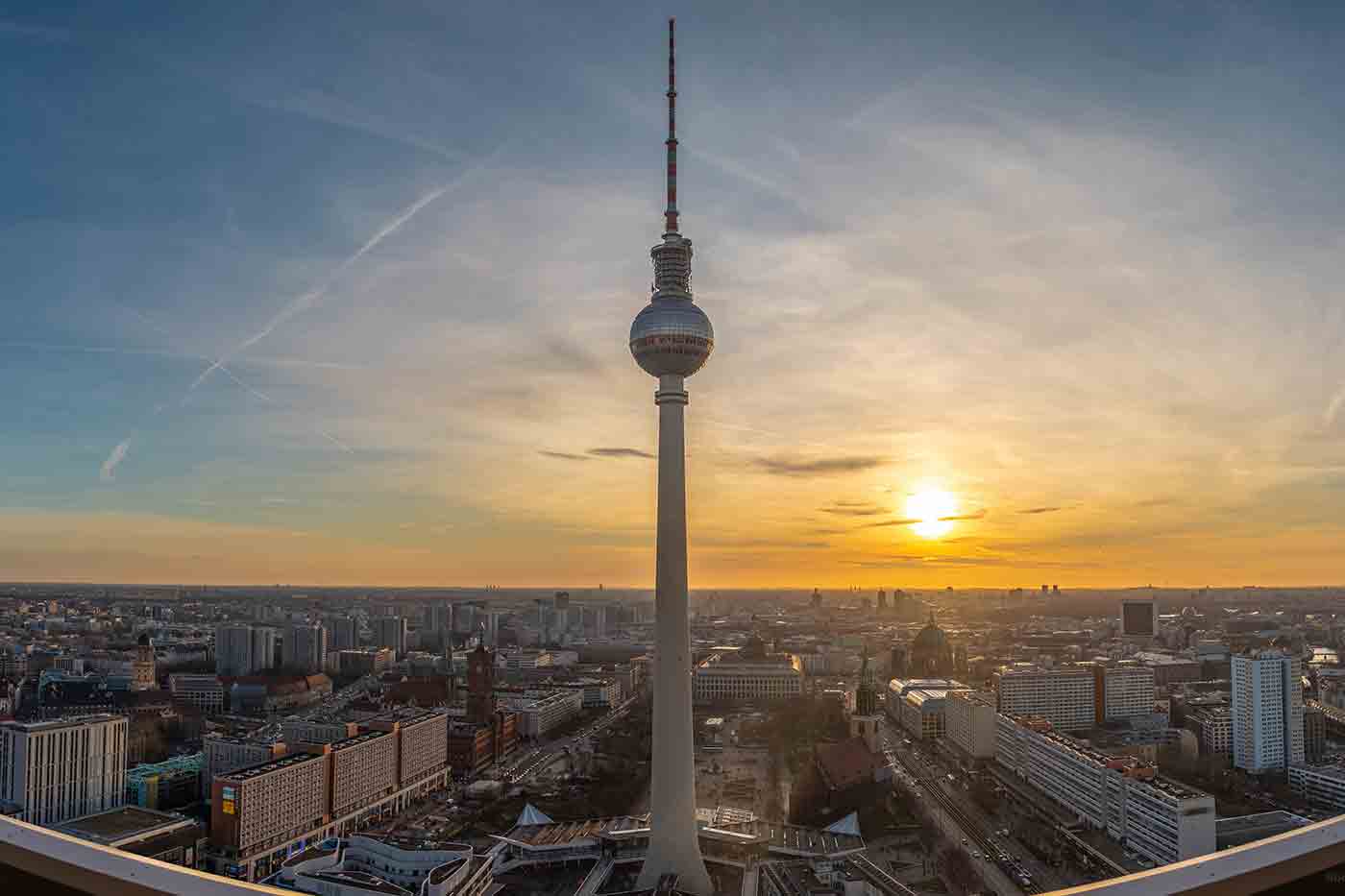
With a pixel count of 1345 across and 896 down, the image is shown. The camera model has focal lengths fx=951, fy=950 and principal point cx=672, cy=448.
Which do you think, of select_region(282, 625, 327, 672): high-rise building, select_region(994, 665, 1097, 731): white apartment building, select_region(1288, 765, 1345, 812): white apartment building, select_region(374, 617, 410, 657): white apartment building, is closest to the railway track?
select_region(994, 665, 1097, 731): white apartment building

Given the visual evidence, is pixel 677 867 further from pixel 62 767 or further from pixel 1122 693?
pixel 1122 693

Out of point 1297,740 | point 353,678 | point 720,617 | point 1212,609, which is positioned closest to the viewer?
point 1297,740

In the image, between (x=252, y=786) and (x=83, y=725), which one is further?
(x=83, y=725)

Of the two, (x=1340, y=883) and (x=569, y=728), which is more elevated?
(x=1340, y=883)

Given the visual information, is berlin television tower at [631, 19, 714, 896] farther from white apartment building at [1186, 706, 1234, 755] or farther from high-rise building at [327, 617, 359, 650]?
high-rise building at [327, 617, 359, 650]

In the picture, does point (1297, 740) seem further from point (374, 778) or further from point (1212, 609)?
point (1212, 609)

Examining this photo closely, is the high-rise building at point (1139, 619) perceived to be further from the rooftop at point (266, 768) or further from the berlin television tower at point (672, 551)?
the rooftop at point (266, 768)

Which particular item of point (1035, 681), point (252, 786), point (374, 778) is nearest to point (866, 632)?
point (1035, 681)
